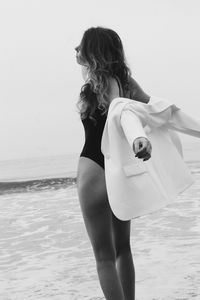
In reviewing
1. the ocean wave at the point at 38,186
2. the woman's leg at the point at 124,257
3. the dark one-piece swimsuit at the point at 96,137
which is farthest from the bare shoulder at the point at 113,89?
the ocean wave at the point at 38,186

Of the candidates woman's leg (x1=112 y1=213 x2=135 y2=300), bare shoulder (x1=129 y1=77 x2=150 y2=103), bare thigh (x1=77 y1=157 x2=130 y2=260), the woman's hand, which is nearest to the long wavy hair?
bare shoulder (x1=129 y1=77 x2=150 y2=103)

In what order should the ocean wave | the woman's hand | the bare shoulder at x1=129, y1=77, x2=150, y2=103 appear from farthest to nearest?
the ocean wave, the bare shoulder at x1=129, y1=77, x2=150, y2=103, the woman's hand

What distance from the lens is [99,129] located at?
2500 millimetres

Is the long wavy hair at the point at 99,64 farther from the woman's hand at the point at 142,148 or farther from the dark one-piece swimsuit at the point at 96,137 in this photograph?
the woman's hand at the point at 142,148

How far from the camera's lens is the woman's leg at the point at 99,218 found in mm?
2484

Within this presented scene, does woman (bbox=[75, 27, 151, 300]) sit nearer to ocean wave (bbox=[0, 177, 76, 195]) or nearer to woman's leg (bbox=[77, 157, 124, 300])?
woman's leg (bbox=[77, 157, 124, 300])

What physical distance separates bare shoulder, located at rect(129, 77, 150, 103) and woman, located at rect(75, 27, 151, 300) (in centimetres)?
8

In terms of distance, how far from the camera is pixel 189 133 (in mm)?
2520

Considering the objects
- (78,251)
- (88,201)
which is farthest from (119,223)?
(78,251)

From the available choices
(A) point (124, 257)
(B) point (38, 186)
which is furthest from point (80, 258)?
(B) point (38, 186)

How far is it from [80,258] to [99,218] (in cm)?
310

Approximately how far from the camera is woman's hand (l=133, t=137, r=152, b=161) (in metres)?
2.02

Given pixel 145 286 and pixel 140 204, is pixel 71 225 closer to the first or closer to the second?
pixel 145 286

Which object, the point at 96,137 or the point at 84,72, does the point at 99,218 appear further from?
the point at 84,72
